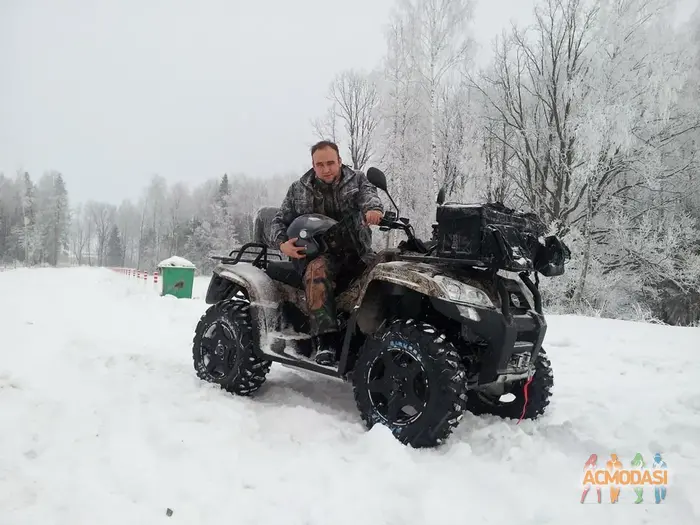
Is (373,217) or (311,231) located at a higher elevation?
(373,217)

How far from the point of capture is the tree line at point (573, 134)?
553 inches

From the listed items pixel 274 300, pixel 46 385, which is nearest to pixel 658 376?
pixel 274 300

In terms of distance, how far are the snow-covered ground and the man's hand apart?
1381 mm

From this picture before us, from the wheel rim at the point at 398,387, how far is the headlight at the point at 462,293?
1.53 feet

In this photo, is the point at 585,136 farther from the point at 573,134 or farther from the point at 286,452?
the point at 286,452

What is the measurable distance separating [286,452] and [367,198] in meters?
1.96

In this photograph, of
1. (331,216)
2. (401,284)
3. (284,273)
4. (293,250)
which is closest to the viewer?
(401,284)

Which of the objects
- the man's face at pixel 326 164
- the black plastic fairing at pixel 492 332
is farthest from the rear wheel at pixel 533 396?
the man's face at pixel 326 164

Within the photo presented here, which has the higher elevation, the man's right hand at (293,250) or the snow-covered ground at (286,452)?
the man's right hand at (293,250)

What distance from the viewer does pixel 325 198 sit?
3.99m

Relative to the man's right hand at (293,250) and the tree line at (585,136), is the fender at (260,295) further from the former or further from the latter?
the tree line at (585,136)

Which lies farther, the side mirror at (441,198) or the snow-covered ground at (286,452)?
the side mirror at (441,198)

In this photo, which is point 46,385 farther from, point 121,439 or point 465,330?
point 465,330

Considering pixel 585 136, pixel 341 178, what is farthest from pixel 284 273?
pixel 585 136
